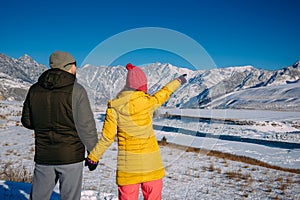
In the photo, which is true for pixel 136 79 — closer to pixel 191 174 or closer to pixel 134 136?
pixel 134 136

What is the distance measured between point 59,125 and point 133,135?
2.47 ft

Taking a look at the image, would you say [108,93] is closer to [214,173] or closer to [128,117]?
[128,117]

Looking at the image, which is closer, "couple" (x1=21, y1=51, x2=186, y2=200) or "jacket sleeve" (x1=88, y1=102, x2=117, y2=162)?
"couple" (x1=21, y1=51, x2=186, y2=200)

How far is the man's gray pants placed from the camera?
2.66 m

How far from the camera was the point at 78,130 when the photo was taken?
2.62 metres

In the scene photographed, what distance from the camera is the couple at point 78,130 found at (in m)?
2.58

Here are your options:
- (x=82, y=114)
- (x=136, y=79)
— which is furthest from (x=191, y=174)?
(x=82, y=114)

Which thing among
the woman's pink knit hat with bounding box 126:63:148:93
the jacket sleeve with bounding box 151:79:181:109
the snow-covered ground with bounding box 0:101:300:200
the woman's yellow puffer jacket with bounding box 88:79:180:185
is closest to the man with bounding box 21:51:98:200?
the woman's yellow puffer jacket with bounding box 88:79:180:185

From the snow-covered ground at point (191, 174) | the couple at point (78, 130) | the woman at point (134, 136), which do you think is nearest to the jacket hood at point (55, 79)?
the couple at point (78, 130)

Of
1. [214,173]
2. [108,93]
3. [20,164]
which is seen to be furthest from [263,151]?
[108,93]

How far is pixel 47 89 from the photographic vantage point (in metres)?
2.59

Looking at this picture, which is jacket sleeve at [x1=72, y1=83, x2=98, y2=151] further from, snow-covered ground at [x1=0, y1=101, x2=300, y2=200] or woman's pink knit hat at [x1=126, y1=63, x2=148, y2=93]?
snow-covered ground at [x1=0, y1=101, x2=300, y2=200]

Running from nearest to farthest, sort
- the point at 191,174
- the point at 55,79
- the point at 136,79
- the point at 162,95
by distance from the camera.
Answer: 1. the point at 55,79
2. the point at 136,79
3. the point at 162,95
4. the point at 191,174

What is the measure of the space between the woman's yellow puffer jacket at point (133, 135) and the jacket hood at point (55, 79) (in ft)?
1.58
